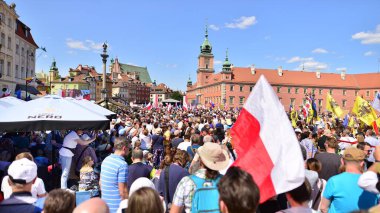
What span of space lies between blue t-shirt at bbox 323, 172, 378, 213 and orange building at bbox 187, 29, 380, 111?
89.9 metres

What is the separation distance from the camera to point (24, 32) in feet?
146

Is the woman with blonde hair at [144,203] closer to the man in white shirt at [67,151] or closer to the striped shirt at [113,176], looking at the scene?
the striped shirt at [113,176]

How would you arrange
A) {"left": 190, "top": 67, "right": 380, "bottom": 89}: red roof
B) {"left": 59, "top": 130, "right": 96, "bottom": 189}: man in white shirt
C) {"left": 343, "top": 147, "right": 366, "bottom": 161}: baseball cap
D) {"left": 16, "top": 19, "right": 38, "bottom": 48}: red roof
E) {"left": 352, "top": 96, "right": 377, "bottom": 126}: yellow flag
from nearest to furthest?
1. {"left": 343, "top": 147, "right": 366, "bottom": 161}: baseball cap
2. {"left": 59, "top": 130, "right": 96, "bottom": 189}: man in white shirt
3. {"left": 352, "top": 96, "right": 377, "bottom": 126}: yellow flag
4. {"left": 16, "top": 19, "right": 38, "bottom": 48}: red roof
5. {"left": 190, "top": 67, "right": 380, "bottom": 89}: red roof

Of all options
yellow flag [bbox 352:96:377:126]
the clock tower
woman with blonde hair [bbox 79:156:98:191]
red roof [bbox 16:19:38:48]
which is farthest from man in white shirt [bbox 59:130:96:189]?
the clock tower

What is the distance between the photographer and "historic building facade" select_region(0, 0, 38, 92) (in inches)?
1426

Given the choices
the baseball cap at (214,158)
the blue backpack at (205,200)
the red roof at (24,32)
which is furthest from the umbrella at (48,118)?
the red roof at (24,32)

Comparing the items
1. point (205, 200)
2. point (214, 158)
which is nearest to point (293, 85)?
point (214, 158)

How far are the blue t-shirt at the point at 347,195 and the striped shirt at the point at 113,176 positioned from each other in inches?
115

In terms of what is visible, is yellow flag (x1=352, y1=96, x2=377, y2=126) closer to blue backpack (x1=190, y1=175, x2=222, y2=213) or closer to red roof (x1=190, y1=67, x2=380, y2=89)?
blue backpack (x1=190, y1=175, x2=222, y2=213)

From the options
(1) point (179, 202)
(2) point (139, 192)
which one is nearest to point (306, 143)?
(1) point (179, 202)

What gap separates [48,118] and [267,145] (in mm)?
5551

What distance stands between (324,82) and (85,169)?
107 metres

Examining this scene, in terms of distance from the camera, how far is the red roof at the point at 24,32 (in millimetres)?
41950

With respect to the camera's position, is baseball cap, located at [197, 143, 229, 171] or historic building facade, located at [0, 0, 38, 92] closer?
baseball cap, located at [197, 143, 229, 171]
